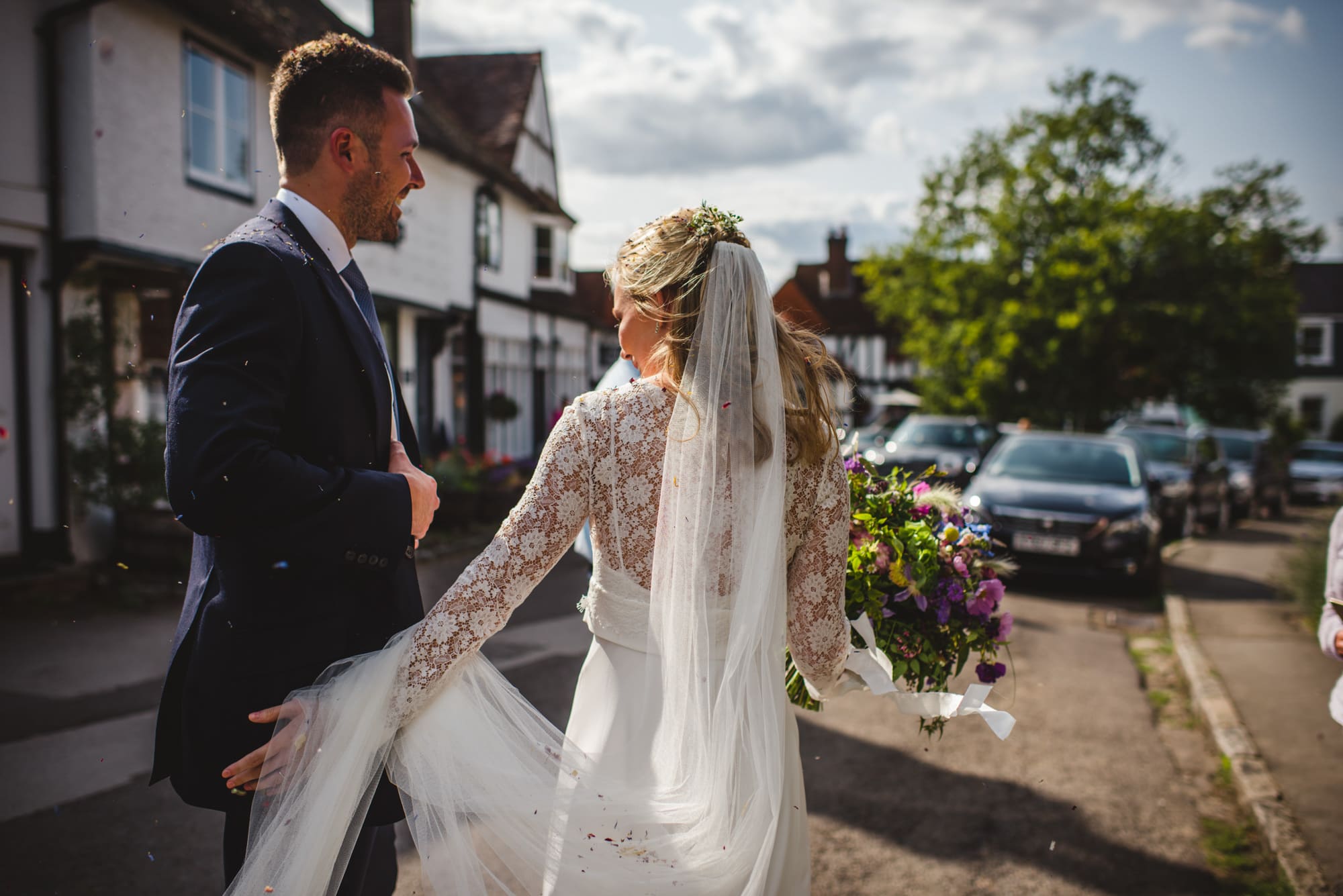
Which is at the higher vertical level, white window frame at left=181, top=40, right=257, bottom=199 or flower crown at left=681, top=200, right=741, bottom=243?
white window frame at left=181, top=40, right=257, bottom=199

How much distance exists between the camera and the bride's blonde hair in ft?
7.30

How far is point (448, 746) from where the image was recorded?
1994 millimetres

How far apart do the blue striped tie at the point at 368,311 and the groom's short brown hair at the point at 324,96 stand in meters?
0.26

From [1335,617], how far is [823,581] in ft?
6.85

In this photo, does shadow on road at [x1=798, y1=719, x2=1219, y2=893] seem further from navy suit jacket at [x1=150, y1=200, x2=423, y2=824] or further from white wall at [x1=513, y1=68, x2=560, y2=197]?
white wall at [x1=513, y1=68, x2=560, y2=197]

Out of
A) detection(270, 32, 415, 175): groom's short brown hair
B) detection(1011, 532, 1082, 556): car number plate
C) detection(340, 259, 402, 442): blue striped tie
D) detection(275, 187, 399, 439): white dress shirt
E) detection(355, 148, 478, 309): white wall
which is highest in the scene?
detection(355, 148, 478, 309): white wall

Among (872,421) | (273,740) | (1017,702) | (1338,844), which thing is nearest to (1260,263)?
(872,421)

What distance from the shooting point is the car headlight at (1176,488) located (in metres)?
14.4

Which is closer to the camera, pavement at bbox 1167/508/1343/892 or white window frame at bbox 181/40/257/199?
pavement at bbox 1167/508/1343/892

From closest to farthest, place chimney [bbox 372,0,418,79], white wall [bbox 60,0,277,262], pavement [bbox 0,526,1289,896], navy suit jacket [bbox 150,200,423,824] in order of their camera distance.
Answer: navy suit jacket [bbox 150,200,423,824] < pavement [bbox 0,526,1289,896] < white wall [bbox 60,0,277,262] < chimney [bbox 372,0,418,79]

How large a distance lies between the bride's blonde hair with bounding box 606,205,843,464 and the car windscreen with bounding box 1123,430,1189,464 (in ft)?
51.2

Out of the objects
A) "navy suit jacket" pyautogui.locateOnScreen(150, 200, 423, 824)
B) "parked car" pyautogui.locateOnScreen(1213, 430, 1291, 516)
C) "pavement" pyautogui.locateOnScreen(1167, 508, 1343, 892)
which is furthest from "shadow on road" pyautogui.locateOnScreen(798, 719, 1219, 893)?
"parked car" pyautogui.locateOnScreen(1213, 430, 1291, 516)

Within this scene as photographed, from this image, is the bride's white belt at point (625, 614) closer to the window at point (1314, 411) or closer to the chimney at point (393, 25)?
the chimney at point (393, 25)

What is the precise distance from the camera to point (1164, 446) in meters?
16.5
